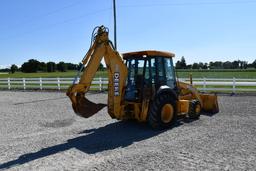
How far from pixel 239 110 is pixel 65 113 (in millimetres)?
6505

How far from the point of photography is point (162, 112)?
364 inches

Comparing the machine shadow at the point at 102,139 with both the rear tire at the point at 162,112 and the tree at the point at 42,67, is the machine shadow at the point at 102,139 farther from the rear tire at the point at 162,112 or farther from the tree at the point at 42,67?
the tree at the point at 42,67

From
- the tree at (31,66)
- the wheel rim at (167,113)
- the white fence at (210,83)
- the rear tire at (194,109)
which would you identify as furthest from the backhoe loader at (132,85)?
the tree at (31,66)

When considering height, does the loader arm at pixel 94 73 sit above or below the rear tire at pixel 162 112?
above

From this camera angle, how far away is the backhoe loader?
8.59 metres

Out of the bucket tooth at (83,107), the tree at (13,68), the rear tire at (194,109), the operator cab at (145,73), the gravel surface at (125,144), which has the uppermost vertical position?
the tree at (13,68)

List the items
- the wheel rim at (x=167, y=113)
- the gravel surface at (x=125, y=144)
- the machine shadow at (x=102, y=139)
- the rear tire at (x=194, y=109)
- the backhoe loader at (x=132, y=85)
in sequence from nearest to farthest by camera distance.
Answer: the gravel surface at (x=125, y=144) → the machine shadow at (x=102, y=139) → the backhoe loader at (x=132, y=85) → the wheel rim at (x=167, y=113) → the rear tire at (x=194, y=109)

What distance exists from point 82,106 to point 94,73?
35.2 inches

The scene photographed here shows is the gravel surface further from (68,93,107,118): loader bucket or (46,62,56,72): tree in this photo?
(46,62,56,72): tree

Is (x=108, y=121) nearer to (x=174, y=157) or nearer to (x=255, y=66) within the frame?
(x=174, y=157)

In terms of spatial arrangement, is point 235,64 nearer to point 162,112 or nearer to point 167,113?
point 167,113

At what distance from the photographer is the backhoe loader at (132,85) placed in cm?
859

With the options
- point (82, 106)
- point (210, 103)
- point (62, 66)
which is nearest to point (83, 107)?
point (82, 106)

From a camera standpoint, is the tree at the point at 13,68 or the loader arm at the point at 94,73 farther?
the tree at the point at 13,68
